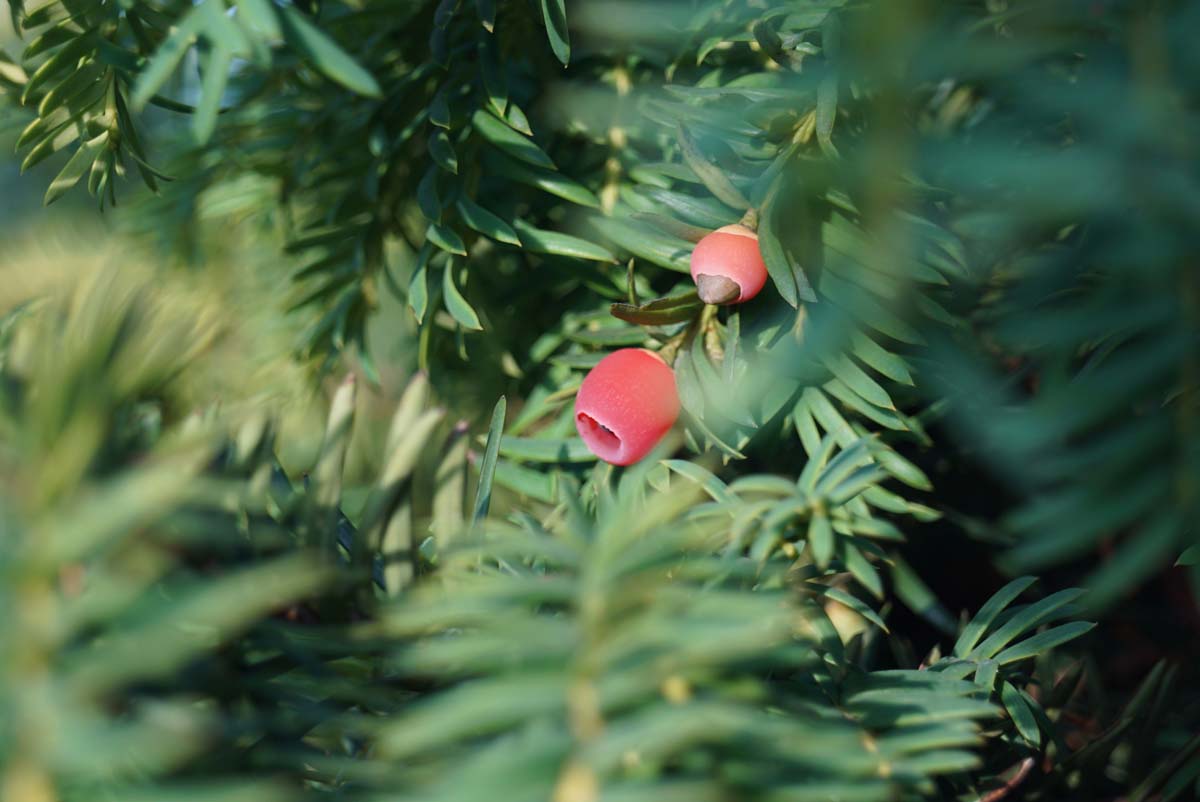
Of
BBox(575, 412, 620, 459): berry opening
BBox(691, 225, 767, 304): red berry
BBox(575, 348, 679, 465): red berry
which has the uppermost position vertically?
BBox(691, 225, 767, 304): red berry

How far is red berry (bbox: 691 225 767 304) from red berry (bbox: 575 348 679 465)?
0.05 m

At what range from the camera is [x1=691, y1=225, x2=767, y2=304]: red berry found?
1.30 ft

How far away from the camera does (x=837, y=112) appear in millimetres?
409

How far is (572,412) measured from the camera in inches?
19.4

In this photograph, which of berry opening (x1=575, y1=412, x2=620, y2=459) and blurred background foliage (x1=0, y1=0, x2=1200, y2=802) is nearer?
blurred background foliage (x1=0, y1=0, x2=1200, y2=802)

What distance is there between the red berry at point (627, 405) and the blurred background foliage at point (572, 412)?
0.06 ft

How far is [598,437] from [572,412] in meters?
0.05

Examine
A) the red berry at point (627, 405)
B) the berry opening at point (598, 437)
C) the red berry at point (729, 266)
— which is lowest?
the berry opening at point (598, 437)

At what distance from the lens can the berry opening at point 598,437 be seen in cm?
44

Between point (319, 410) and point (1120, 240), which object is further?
point (319, 410)

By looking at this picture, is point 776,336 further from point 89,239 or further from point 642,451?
point 89,239

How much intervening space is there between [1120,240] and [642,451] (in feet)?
0.76

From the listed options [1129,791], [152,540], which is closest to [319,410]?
[152,540]

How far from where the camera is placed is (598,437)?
1.45 ft
